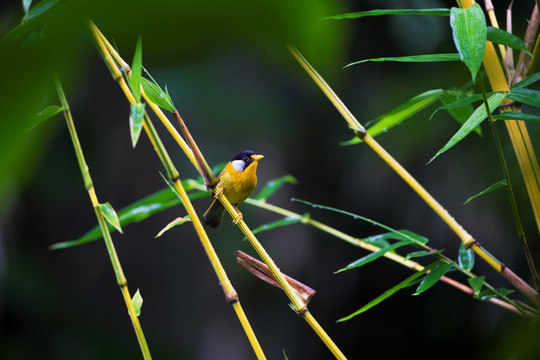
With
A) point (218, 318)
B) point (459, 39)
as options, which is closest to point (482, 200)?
point (218, 318)

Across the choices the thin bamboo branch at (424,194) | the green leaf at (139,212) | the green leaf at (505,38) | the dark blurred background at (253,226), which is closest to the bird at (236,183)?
the green leaf at (139,212)

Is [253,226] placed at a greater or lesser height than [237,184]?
lesser

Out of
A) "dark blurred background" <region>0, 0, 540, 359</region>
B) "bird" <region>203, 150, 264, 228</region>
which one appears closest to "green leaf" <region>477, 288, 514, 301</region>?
"bird" <region>203, 150, 264, 228</region>

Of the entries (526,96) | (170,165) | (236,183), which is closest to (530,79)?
(526,96)

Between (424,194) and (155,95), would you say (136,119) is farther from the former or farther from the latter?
(424,194)

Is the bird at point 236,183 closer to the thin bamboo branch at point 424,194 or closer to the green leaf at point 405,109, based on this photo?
the green leaf at point 405,109

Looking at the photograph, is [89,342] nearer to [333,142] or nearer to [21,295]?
[21,295]
